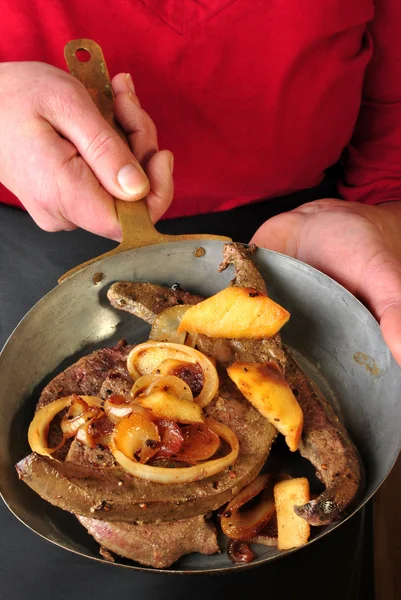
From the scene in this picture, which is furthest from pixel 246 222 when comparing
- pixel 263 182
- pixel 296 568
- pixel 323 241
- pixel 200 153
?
pixel 296 568

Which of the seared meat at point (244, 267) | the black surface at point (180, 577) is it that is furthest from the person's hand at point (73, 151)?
the black surface at point (180, 577)

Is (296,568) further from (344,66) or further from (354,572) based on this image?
(344,66)

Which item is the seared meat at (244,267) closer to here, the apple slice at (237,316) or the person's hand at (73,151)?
the apple slice at (237,316)

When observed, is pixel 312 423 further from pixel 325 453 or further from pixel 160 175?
pixel 160 175

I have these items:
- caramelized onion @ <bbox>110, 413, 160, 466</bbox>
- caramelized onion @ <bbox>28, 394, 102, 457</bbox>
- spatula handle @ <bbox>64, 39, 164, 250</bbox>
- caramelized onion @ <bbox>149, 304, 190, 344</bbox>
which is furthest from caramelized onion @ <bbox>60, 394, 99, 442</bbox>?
spatula handle @ <bbox>64, 39, 164, 250</bbox>

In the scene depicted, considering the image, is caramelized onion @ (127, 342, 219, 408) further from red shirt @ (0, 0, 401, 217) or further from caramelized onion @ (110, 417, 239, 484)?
red shirt @ (0, 0, 401, 217)

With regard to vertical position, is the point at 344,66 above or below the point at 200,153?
above

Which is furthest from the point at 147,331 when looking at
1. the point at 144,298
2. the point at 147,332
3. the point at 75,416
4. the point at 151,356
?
the point at 75,416
